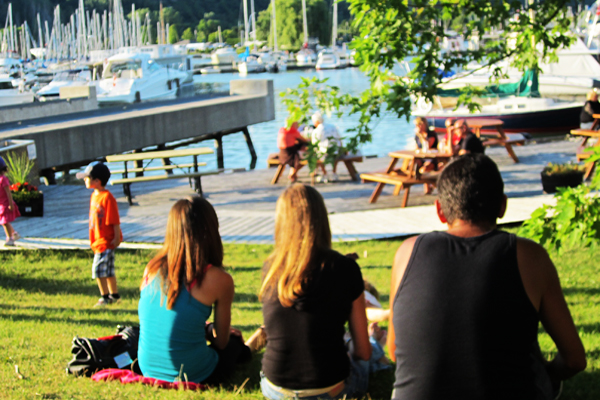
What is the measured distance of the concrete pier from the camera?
1786 cm

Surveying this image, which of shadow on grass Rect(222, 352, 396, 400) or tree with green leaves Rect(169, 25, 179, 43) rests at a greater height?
tree with green leaves Rect(169, 25, 179, 43)

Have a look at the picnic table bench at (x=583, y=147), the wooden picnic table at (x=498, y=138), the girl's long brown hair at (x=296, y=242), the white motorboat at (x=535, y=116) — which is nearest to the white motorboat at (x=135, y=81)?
the white motorboat at (x=535, y=116)

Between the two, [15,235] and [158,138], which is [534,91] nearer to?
[158,138]

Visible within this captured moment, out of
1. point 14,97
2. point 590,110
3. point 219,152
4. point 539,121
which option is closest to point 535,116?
point 539,121

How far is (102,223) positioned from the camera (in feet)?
21.3

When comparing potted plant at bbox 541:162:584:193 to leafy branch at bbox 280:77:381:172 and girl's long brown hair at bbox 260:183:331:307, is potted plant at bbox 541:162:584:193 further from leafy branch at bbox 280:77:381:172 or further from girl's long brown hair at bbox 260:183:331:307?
girl's long brown hair at bbox 260:183:331:307

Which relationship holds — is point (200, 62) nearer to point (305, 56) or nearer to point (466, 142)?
point (305, 56)

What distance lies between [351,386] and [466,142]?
7979 millimetres

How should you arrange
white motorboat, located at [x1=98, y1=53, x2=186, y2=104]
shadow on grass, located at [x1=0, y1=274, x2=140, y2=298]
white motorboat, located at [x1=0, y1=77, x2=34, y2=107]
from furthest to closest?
white motorboat, located at [x1=98, y1=53, x2=186, y2=104], white motorboat, located at [x1=0, y1=77, x2=34, y2=107], shadow on grass, located at [x1=0, y1=274, x2=140, y2=298]

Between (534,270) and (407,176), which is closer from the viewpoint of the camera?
(534,270)

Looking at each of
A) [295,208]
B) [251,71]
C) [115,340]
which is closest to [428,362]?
[295,208]

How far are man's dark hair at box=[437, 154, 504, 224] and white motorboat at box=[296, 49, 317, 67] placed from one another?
107 m

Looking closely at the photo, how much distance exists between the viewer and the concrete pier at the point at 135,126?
17859 millimetres

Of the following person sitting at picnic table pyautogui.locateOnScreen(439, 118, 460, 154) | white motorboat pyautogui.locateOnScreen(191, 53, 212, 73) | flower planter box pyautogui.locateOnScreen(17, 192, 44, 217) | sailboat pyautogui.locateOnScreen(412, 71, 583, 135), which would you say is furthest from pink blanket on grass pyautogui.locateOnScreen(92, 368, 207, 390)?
white motorboat pyautogui.locateOnScreen(191, 53, 212, 73)
